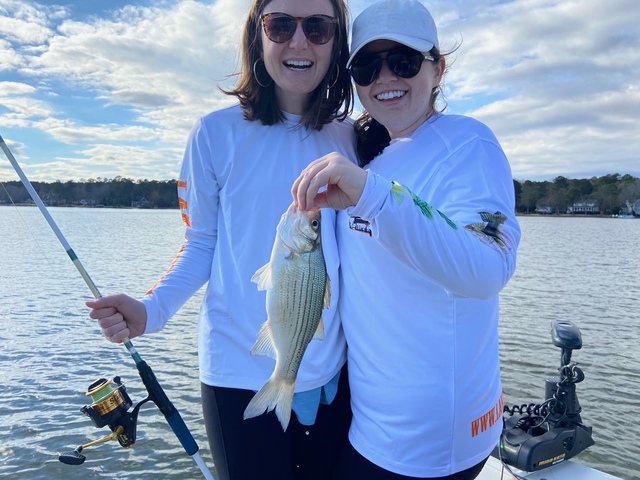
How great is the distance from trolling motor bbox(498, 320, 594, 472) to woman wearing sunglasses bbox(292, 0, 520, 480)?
6.18 feet

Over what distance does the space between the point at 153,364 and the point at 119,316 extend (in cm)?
818

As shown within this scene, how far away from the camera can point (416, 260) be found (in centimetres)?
161

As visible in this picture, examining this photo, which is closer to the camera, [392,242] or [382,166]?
[392,242]

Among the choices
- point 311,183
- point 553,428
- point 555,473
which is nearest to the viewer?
point 311,183

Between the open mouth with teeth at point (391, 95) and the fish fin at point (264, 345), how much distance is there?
1169 mm

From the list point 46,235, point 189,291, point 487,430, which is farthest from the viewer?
point 46,235

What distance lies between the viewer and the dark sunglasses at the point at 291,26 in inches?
94.5

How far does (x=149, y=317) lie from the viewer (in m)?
2.47

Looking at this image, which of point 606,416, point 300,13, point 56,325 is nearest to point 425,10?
point 300,13

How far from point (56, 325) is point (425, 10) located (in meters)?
12.7

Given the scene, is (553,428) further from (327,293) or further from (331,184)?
(331,184)

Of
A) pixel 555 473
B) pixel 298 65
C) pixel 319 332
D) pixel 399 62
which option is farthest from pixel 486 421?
pixel 555 473

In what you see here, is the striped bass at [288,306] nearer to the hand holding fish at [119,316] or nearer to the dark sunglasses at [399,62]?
the hand holding fish at [119,316]

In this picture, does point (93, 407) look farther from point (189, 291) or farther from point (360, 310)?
point (360, 310)
